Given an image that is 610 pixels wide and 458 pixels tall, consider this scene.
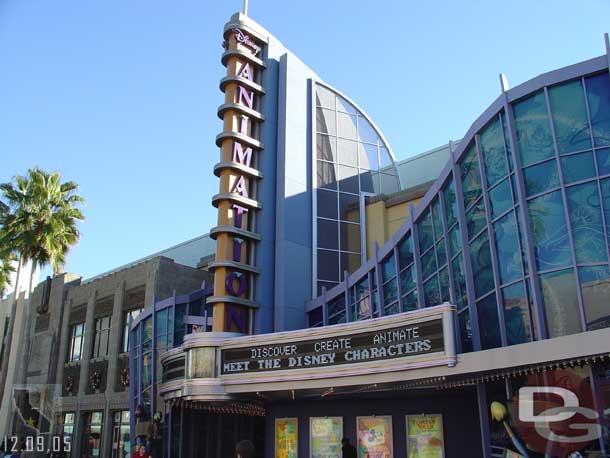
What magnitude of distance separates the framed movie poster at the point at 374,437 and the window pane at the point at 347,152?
1576 centimetres

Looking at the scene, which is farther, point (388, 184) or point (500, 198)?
point (388, 184)

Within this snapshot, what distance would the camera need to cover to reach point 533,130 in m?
16.9

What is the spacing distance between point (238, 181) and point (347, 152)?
27.7ft

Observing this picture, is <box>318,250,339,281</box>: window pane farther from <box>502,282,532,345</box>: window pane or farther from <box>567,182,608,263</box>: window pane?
<box>567,182,608,263</box>: window pane

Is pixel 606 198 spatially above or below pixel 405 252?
below

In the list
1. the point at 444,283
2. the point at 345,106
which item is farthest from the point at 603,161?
the point at 345,106

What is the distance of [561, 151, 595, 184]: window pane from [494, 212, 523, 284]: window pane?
5.87ft

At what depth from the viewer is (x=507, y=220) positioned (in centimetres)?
1712

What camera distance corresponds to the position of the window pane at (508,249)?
16.6 m

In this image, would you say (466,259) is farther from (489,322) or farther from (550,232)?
(550,232)

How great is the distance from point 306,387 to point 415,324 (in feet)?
14.4

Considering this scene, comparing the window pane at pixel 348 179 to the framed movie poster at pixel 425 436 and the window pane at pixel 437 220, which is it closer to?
the window pane at pixel 437 220

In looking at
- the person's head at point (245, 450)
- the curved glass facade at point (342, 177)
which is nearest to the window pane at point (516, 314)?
the person's head at point (245, 450)

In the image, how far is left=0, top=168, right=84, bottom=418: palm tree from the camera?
3630 cm
